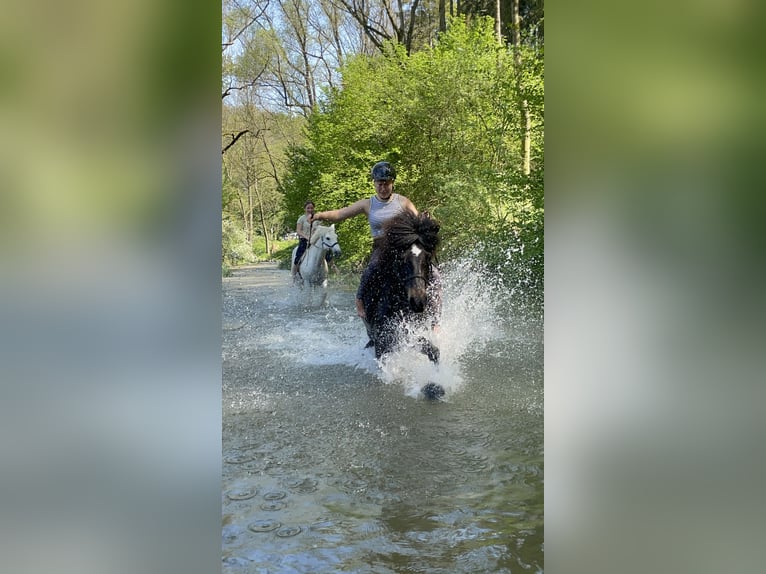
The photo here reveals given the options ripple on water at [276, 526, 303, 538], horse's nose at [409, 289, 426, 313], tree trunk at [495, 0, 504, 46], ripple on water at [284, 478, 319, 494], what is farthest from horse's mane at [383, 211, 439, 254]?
tree trunk at [495, 0, 504, 46]

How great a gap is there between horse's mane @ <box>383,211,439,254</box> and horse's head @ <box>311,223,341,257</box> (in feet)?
2.36

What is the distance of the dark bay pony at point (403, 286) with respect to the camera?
327cm

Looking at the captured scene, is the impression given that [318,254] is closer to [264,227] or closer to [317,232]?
[317,232]

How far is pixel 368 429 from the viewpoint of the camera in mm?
3908

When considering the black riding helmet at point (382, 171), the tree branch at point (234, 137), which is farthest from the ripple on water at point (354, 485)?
the tree branch at point (234, 137)

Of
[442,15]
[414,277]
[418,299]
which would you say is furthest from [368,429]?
[442,15]

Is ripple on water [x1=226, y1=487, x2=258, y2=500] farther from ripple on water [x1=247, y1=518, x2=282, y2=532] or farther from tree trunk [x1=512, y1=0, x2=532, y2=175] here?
tree trunk [x1=512, y1=0, x2=532, y2=175]

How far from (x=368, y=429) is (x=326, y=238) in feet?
4.12
